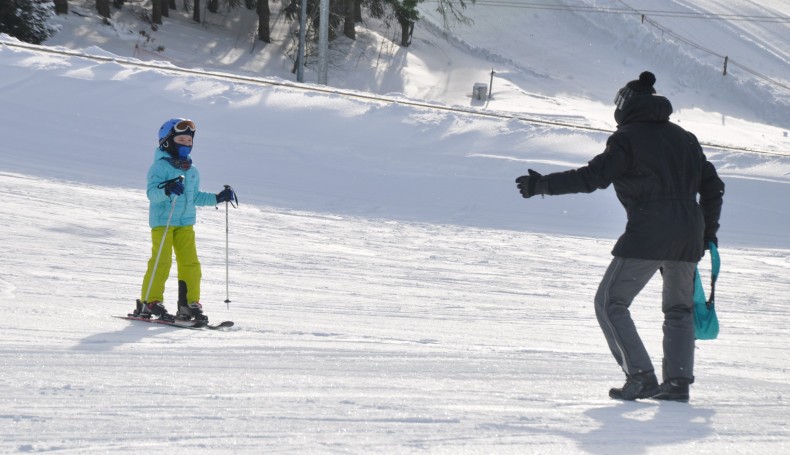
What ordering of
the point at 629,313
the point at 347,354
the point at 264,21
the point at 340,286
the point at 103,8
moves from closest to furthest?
1. the point at 629,313
2. the point at 347,354
3. the point at 340,286
4. the point at 103,8
5. the point at 264,21

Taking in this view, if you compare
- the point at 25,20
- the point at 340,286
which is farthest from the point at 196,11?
the point at 340,286

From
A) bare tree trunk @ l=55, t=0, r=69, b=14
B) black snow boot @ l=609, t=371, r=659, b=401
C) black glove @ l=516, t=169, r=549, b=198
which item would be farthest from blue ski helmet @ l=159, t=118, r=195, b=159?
bare tree trunk @ l=55, t=0, r=69, b=14

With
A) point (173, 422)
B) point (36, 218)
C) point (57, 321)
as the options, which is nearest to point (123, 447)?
point (173, 422)

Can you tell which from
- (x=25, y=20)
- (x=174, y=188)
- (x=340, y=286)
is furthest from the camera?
(x=25, y=20)

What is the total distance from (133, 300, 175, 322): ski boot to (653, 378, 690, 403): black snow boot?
3.20 meters

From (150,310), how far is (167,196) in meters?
0.77

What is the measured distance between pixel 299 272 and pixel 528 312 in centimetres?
225

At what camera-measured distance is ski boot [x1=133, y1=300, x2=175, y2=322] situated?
6.54m

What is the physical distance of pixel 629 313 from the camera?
486cm

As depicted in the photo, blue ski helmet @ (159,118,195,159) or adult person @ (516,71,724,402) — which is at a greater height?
blue ski helmet @ (159,118,195,159)

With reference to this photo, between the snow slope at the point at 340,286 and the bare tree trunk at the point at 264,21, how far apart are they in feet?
56.6

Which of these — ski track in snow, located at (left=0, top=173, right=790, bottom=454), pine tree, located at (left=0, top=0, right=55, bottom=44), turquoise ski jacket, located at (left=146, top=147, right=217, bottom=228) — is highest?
pine tree, located at (left=0, top=0, right=55, bottom=44)

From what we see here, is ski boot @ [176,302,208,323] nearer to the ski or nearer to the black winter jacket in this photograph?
the ski

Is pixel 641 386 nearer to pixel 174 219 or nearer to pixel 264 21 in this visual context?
pixel 174 219
